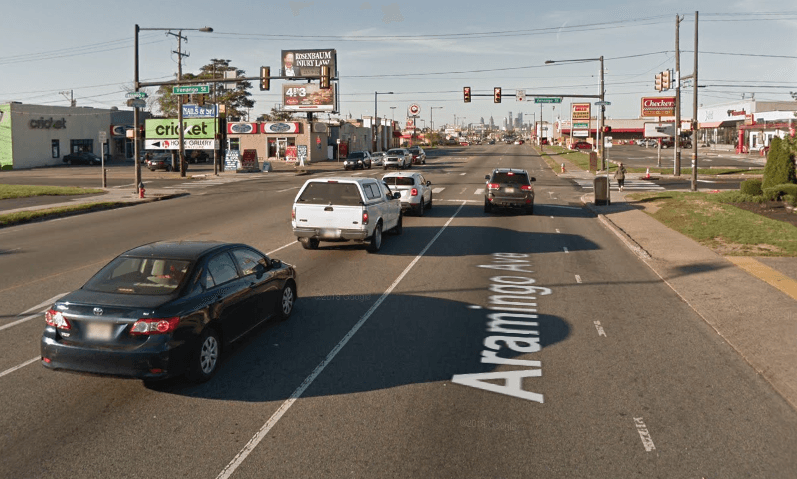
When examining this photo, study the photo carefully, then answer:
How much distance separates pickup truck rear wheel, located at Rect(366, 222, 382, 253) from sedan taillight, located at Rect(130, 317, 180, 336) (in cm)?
1020

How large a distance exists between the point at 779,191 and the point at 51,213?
2810 centimetres

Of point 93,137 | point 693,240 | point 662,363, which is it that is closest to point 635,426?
point 662,363

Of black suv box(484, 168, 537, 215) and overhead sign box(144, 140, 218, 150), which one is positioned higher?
overhead sign box(144, 140, 218, 150)

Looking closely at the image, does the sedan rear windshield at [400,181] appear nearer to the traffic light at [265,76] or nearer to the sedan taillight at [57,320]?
the traffic light at [265,76]

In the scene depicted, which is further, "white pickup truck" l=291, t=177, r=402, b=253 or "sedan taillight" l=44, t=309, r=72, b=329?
"white pickup truck" l=291, t=177, r=402, b=253

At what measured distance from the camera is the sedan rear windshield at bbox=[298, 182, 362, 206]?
56.8 ft

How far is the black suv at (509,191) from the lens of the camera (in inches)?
1054

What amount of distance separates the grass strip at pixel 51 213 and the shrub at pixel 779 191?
2728cm

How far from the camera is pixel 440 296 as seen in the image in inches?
511

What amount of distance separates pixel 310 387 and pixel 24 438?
2879 millimetres

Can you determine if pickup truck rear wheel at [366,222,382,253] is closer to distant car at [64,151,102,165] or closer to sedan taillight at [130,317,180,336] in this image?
sedan taillight at [130,317,180,336]

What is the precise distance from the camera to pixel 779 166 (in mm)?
28484

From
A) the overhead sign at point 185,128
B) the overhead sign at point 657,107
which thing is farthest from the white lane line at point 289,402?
the overhead sign at point 657,107

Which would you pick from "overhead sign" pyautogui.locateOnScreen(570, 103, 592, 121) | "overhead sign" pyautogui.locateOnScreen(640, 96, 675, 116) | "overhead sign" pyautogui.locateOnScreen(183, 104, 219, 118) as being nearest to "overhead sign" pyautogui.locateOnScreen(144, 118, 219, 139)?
"overhead sign" pyautogui.locateOnScreen(183, 104, 219, 118)
